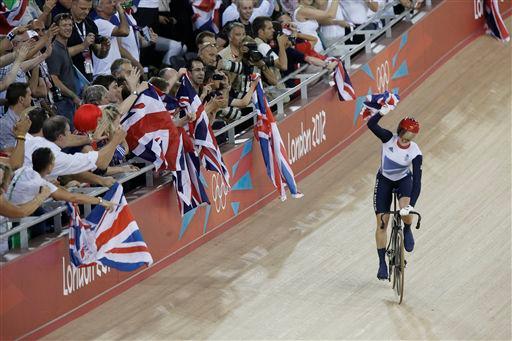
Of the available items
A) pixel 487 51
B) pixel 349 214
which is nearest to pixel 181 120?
pixel 349 214

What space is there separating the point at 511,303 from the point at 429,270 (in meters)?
0.95

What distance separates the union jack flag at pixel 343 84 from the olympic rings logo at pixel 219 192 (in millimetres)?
2586

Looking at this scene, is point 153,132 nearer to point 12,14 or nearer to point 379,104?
point 12,14

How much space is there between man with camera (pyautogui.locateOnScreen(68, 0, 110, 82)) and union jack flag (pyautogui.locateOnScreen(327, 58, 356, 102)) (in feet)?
11.2

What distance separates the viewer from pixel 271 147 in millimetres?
12547

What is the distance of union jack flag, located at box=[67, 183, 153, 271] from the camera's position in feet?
32.0

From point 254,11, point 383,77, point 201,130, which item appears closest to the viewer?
point 201,130

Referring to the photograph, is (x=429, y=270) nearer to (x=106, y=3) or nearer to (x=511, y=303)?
(x=511, y=303)

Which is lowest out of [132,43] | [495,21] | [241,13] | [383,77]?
[495,21]

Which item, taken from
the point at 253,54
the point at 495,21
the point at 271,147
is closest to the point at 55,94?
the point at 253,54

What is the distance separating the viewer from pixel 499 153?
14.5m

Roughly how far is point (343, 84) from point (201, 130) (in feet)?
10.9

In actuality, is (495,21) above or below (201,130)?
below

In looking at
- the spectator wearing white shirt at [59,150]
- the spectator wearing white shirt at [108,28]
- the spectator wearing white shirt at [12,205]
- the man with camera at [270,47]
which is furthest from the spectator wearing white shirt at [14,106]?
the man with camera at [270,47]
